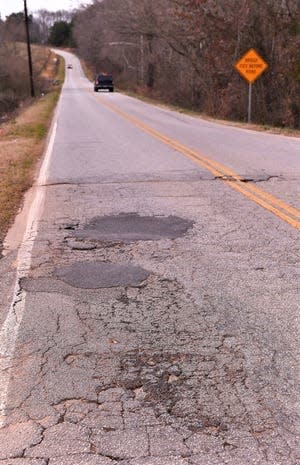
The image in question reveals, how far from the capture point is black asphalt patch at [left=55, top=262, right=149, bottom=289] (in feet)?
16.2

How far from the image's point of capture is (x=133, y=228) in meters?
6.74

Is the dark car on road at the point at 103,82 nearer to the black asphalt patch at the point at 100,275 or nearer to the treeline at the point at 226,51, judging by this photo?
the treeline at the point at 226,51

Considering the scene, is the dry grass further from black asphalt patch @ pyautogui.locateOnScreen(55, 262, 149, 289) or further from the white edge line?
black asphalt patch @ pyautogui.locateOnScreen(55, 262, 149, 289)

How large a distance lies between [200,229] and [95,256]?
143cm

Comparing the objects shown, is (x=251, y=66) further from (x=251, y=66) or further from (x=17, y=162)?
(x=17, y=162)

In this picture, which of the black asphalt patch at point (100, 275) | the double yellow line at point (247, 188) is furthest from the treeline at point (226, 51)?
the black asphalt patch at point (100, 275)

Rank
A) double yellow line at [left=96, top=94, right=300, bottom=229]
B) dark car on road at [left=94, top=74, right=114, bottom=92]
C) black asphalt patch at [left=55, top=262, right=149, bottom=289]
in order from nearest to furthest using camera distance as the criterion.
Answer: black asphalt patch at [left=55, top=262, right=149, bottom=289], double yellow line at [left=96, top=94, right=300, bottom=229], dark car on road at [left=94, top=74, right=114, bottom=92]

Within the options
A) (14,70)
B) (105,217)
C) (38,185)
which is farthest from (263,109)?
(14,70)

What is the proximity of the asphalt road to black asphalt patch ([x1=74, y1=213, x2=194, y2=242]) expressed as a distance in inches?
1.4

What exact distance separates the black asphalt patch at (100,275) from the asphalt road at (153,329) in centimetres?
1

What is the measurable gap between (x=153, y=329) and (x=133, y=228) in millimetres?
2847

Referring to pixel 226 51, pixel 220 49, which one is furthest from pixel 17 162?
pixel 220 49

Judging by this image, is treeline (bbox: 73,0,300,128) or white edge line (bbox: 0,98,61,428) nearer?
white edge line (bbox: 0,98,61,428)

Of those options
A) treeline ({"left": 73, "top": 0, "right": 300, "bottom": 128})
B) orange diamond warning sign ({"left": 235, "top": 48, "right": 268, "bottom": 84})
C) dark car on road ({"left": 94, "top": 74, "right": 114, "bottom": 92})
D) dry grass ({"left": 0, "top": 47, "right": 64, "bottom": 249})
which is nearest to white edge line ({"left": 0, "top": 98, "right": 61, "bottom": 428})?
dry grass ({"left": 0, "top": 47, "right": 64, "bottom": 249})
